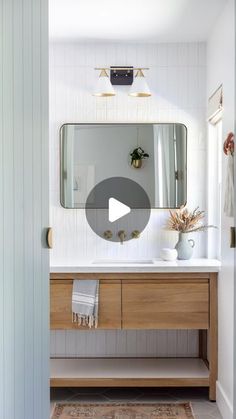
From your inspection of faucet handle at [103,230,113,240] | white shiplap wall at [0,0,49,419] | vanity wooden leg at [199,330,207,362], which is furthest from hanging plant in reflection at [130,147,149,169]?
white shiplap wall at [0,0,49,419]

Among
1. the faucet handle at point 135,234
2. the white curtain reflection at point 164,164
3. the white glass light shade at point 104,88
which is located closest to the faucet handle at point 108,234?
the faucet handle at point 135,234

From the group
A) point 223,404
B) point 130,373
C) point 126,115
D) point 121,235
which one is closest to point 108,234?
point 121,235

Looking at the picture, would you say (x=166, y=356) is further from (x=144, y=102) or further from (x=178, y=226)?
(x=144, y=102)

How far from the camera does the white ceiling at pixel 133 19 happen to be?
3.45 metres

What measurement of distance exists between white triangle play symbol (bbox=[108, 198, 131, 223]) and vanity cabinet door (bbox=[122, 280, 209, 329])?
74cm

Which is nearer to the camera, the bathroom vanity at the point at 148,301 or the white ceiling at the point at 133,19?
the white ceiling at the point at 133,19

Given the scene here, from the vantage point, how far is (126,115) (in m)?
4.34

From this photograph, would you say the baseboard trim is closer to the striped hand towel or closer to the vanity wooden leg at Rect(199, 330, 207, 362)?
the vanity wooden leg at Rect(199, 330, 207, 362)

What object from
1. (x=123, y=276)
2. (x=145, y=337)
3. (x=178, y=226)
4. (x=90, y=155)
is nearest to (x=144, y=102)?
(x=90, y=155)

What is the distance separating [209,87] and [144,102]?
498 millimetres

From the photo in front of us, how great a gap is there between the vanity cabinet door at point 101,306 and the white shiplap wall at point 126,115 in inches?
24.4

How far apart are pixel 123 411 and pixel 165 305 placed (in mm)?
707
